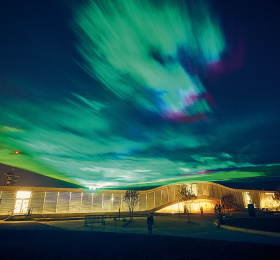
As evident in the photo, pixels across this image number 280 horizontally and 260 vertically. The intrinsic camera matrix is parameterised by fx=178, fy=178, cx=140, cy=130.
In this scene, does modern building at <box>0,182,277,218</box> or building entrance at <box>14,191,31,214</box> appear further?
modern building at <box>0,182,277,218</box>

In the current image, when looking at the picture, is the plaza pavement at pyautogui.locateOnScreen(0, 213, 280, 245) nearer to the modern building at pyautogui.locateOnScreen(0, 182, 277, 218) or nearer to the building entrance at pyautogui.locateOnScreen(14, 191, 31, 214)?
the building entrance at pyautogui.locateOnScreen(14, 191, 31, 214)

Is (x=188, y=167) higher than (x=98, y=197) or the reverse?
higher

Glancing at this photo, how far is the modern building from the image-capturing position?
1152 inches

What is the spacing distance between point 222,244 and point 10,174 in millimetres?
31136

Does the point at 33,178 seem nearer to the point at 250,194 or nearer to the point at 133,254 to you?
the point at 133,254

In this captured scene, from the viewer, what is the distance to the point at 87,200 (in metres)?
36.5

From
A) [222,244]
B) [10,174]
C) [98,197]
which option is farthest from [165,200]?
[222,244]

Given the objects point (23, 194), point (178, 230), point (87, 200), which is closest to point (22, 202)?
point (23, 194)

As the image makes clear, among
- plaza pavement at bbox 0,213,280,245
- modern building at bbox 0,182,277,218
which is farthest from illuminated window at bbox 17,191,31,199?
plaza pavement at bbox 0,213,280,245

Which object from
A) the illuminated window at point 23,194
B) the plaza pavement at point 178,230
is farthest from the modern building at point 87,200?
the plaza pavement at point 178,230

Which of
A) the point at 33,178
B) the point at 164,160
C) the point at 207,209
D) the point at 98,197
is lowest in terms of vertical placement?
the point at 207,209

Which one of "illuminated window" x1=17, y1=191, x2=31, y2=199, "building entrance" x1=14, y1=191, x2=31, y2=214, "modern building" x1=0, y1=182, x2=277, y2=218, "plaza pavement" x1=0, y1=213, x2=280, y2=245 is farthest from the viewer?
"illuminated window" x1=17, y1=191, x2=31, y2=199

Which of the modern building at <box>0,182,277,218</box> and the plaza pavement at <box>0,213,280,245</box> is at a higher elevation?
the modern building at <box>0,182,277,218</box>

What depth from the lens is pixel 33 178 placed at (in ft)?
116
